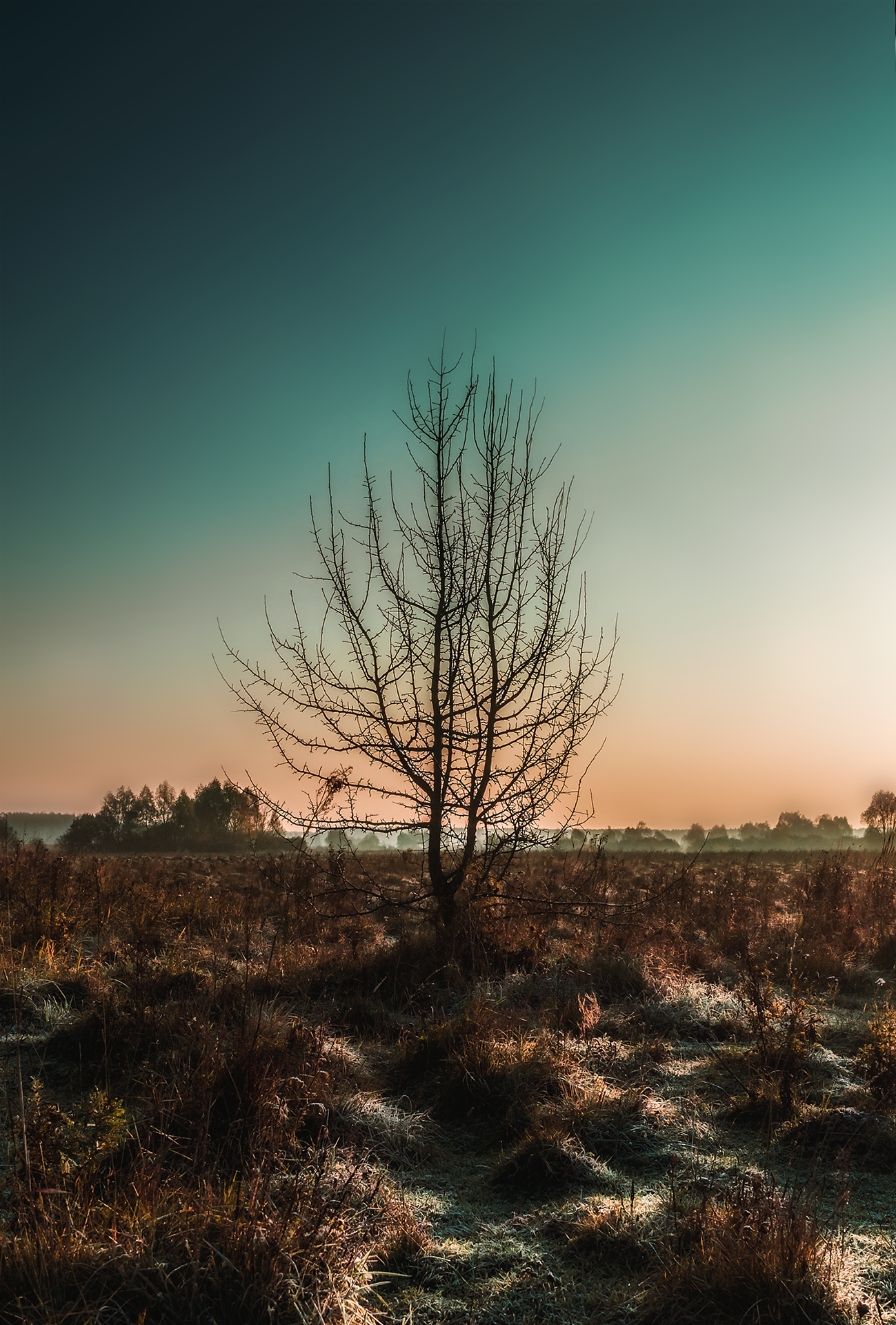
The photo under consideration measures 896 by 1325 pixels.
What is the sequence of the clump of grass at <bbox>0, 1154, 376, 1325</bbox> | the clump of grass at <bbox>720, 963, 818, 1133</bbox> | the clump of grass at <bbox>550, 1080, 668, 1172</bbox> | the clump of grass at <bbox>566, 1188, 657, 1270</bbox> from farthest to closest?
1. the clump of grass at <bbox>720, 963, 818, 1133</bbox>
2. the clump of grass at <bbox>550, 1080, 668, 1172</bbox>
3. the clump of grass at <bbox>566, 1188, 657, 1270</bbox>
4. the clump of grass at <bbox>0, 1154, 376, 1325</bbox>

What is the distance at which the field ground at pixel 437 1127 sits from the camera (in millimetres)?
2338

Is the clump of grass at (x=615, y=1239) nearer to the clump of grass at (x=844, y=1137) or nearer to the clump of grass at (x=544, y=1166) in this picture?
the clump of grass at (x=544, y=1166)

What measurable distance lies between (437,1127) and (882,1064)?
2775mm

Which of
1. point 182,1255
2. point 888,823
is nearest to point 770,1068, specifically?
point 182,1255

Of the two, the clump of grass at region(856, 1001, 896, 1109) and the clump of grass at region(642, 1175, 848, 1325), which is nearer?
the clump of grass at region(642, 1175, 848, 1325)

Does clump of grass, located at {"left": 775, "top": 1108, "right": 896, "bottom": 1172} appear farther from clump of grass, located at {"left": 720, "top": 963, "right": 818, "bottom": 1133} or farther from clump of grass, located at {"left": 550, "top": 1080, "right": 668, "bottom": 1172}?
clump of grass, located at {"left": 550, "top": 1080, "right": 668, "bottom": 1172}

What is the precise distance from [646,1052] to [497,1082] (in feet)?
4.19

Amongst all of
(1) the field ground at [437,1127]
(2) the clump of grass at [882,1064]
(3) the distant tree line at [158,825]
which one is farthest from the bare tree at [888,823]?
(3) the distant tree line at [158,825]

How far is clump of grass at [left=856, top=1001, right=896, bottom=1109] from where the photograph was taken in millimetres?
4324

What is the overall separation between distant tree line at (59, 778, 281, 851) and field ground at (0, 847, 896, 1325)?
109ft

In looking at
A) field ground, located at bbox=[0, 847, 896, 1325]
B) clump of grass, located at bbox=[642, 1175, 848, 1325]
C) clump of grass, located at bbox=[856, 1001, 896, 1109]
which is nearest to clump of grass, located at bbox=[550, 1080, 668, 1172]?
field ground, located at bbox=[0, 847, 896, 1325]

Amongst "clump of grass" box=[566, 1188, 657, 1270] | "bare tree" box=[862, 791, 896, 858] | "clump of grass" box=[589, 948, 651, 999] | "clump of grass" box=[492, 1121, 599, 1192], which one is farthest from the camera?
"bare tree" box=[862, 791, 896, 858]

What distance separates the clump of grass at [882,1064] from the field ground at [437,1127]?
2 centimetres

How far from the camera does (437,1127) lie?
13.1 feet
